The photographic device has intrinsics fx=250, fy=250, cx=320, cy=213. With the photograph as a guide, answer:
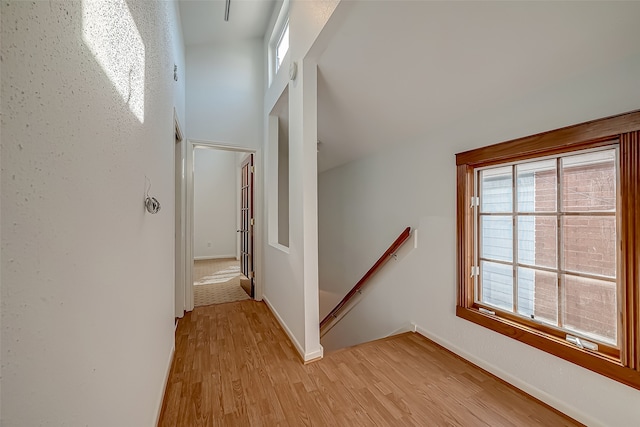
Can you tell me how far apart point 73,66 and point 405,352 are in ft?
8.02

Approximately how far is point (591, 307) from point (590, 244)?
0.35m

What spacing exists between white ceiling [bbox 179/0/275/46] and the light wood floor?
3.38m

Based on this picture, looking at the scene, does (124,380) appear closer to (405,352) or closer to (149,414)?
(149,414)

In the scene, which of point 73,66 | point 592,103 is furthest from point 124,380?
point 592,103

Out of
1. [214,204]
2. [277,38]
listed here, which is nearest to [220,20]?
[277,38]

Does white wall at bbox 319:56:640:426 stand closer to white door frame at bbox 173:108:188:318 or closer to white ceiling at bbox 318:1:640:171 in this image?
white ceiling at bbox 318:1:640:171

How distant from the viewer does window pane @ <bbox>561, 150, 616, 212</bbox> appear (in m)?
1.33

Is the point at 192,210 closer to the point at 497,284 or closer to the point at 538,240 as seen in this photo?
the point at 497,284

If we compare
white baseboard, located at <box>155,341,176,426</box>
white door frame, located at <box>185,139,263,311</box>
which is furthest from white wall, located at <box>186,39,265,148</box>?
white baseboard, located at <box>155,341,176,426</box>

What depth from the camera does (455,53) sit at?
1.55 metres

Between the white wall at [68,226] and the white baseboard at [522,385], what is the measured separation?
2.10 meters

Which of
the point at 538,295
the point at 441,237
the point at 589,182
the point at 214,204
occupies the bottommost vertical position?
the point at 538,295

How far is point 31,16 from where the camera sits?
0.45 m

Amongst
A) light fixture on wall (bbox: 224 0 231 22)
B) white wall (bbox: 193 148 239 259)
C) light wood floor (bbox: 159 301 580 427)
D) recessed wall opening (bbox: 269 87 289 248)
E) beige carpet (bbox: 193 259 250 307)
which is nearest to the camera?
light wood floor (bbox: 159 301 580 427)
